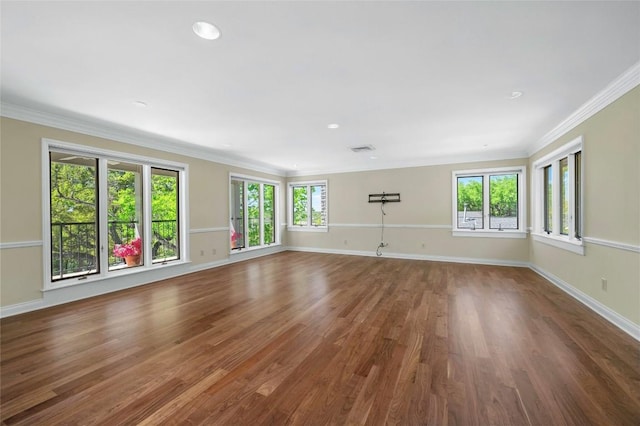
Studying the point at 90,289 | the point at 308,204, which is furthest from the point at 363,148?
the point at 90,289

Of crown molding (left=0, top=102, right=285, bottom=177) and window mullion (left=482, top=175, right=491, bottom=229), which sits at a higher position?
crown molding (left=0, top=102, right=285, bottom=177)

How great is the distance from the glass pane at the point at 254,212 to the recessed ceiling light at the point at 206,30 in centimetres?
534

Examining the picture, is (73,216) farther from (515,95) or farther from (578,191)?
(578,191)

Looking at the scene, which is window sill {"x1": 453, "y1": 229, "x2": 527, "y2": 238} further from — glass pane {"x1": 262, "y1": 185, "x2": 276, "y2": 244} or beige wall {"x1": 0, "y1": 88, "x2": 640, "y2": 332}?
glass pane {"x1": 262, "y1": 185, "x2": 276, "y2": 244}

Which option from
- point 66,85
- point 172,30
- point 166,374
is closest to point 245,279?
point 166,374

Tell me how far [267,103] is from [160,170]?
121 inches

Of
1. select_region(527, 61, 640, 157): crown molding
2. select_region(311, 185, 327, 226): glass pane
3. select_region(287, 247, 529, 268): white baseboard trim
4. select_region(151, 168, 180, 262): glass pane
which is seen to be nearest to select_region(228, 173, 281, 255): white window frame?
select_region(287, 247, 529, 268): white baseboard trim

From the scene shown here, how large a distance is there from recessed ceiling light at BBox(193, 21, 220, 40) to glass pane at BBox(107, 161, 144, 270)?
346cm

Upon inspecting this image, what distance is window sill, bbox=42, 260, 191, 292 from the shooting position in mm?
3633

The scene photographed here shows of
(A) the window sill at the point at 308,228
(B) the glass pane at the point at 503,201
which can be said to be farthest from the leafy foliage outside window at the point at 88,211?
(B) the glass pane at the point at 503,201

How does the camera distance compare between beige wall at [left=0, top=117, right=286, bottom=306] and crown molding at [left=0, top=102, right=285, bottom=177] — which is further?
crown molding at [left=0, top=102, right=285, bottom=177]

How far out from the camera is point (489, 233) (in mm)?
6121

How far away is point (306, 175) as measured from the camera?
8.36 meters

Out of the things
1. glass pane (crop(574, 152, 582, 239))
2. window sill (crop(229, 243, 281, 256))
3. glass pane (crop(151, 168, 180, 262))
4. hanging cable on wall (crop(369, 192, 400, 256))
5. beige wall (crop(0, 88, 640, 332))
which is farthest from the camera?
hanging cable on wall (crop(369, 192, 400, 256))
